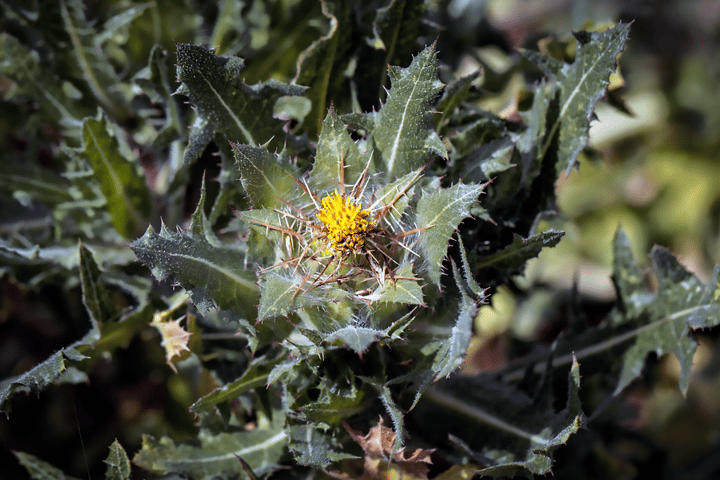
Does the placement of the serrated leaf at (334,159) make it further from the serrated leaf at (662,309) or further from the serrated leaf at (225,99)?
the serrated leaf at (662,309)

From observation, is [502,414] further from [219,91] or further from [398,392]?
[219,91]

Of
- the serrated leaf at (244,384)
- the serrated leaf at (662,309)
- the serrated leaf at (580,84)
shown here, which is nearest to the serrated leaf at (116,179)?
the serrated leaf at (244,384)

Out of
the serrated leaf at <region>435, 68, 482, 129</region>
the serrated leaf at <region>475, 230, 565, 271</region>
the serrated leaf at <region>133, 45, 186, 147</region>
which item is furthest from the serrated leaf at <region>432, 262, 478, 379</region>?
the serrated leaf at <region>133, 45, 186, 147</region>

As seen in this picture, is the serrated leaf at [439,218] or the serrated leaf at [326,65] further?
the serrated leaf at [326,65]

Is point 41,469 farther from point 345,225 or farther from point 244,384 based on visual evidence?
point 345,225

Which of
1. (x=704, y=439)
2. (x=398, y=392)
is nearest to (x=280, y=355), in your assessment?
(x=398, y=392)

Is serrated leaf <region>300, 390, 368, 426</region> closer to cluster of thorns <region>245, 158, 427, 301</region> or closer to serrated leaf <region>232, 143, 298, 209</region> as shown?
cluster of thorns <region>245, 158, 427, 301</region>
